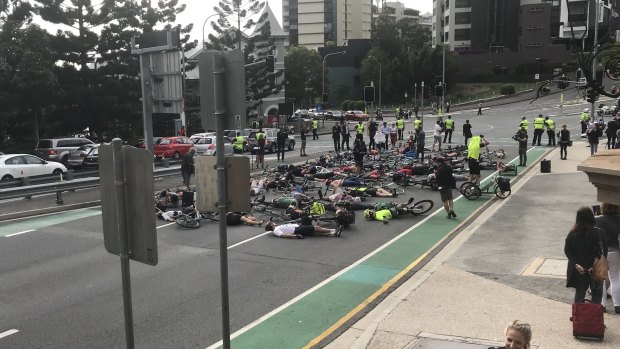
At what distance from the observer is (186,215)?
15828mm

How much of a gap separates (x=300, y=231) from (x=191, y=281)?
4118 mm

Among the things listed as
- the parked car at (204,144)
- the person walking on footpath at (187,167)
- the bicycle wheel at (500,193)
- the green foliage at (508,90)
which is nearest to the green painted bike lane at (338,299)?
the bicycle wheel at (500,193)

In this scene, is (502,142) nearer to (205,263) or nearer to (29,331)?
(205,263)

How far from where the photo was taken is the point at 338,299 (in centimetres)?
939

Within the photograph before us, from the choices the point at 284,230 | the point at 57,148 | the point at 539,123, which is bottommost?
the point at 284,230

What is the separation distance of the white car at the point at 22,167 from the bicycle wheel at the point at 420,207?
15.0 metres

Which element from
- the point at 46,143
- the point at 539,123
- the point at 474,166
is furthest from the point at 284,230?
the point at 46,143

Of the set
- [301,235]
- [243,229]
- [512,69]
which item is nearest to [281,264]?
[301,235]

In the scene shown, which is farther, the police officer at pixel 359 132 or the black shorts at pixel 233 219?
the police officer at pixel 359 132

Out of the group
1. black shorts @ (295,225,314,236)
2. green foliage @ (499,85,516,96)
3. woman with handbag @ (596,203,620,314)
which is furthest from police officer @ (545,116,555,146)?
green foliage @ (499,85,516,96)

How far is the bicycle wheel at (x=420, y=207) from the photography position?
1636 centimetres

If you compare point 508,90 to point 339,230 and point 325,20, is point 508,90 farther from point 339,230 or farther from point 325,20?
point 339,230

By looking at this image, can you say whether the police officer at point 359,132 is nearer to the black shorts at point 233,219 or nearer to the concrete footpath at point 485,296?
the concrete footpath at point 485,296

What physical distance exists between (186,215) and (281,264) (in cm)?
523
